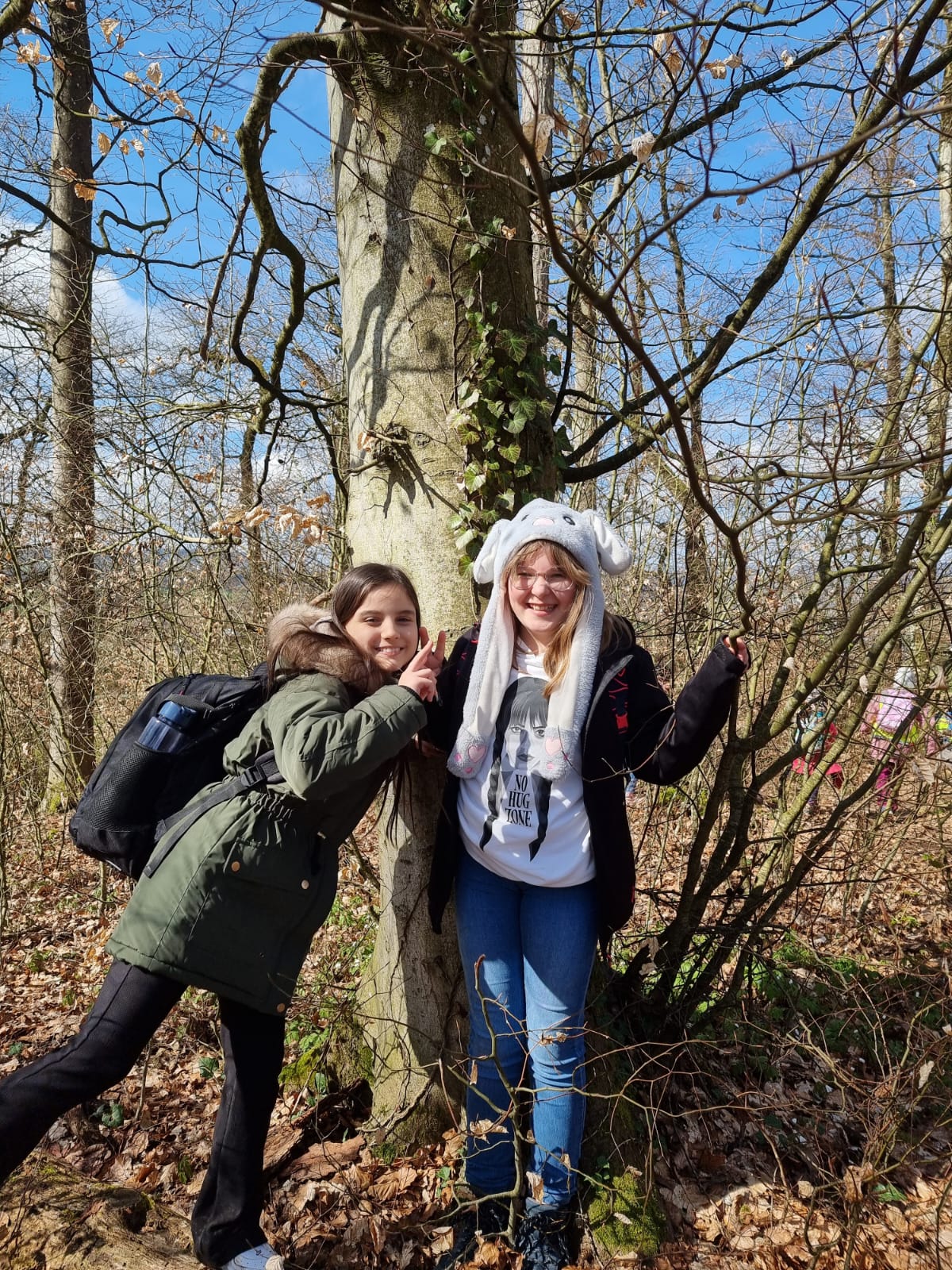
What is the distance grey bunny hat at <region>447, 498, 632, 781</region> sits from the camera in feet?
7.72

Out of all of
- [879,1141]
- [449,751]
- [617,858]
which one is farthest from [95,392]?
[879,1141]

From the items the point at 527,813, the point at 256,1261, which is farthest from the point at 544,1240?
the point at 527,813

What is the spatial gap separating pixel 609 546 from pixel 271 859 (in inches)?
53.4

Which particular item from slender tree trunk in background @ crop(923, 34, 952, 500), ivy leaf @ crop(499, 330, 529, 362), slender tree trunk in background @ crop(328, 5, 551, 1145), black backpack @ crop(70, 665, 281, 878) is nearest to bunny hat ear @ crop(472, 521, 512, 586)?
slender tree trunk in background @ crop(328, 5, 551, 1145)

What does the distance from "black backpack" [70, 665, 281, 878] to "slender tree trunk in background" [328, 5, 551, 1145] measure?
616 millimetres

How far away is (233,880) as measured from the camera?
2.23 metres

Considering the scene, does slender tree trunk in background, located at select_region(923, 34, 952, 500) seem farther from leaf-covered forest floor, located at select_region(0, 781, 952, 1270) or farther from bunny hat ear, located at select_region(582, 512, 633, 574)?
leaf-covered forest floor, located at select_region(0, 781, 952, 1270)

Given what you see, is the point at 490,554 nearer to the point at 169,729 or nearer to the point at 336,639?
the point at 336,639

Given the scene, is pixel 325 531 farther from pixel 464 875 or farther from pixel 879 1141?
pixel 879 1141

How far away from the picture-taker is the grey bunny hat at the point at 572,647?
7.72ft

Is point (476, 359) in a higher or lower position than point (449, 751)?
higher

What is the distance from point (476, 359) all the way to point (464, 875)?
1691 mm

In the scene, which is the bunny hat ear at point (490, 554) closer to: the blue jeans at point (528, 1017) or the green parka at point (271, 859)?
the green parka at point (271, 859)

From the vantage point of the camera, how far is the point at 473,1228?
238 centimetres
